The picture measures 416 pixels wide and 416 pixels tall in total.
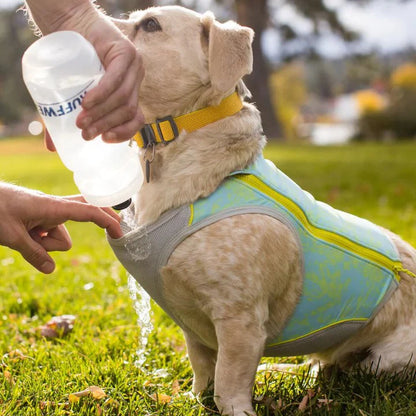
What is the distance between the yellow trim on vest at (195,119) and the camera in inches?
101

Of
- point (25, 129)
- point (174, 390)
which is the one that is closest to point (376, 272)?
point (174, 390)

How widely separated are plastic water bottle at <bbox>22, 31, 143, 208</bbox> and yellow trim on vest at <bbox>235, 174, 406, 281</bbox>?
1.68 ft

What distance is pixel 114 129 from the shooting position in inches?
85.9

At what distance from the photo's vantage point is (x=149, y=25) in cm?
265

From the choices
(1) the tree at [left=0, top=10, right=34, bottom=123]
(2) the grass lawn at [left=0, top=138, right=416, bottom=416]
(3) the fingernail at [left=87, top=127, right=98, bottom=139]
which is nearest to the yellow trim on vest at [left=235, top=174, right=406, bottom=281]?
(2) the grass lawn at [left=0, top=138, right=416, bottom=416]

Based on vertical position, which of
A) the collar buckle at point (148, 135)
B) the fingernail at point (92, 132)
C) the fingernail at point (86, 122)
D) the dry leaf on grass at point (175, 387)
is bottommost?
the dry leaf on grass at point (175, 387)

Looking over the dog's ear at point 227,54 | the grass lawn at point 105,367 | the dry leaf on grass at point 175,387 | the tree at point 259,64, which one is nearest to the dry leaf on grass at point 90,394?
the grass lawn at point 105,367

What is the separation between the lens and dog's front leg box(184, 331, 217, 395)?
2.87 metres

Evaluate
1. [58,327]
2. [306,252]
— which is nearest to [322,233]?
[306,252]

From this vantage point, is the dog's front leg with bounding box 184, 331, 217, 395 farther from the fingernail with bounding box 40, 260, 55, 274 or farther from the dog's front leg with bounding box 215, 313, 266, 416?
the fingernail with bounding box 40, 260, 55, 274

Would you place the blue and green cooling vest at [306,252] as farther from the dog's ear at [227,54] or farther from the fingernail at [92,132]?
the fingernail at [92,132]

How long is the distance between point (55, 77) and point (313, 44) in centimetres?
2453

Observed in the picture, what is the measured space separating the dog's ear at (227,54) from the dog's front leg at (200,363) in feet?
3.89

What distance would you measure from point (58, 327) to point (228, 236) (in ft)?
5.32
